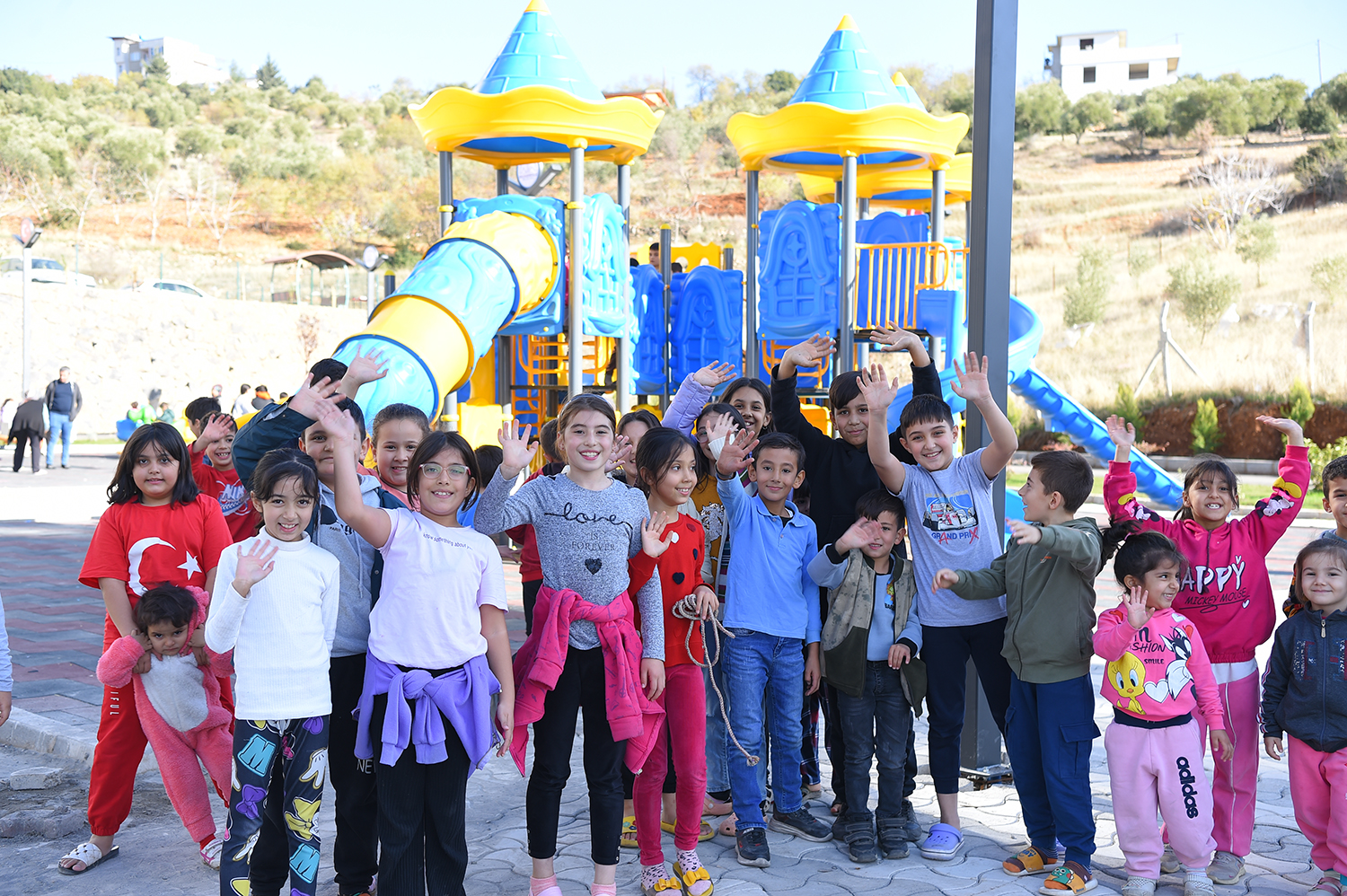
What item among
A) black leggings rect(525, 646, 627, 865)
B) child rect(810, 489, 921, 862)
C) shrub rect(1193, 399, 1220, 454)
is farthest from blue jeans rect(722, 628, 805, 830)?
shrub rect(1193, 399, 1220, 454)

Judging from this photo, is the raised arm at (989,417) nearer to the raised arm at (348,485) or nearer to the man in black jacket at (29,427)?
the raised arm at (348,485)

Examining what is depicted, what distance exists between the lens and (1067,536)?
3408mm

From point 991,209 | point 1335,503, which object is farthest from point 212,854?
point 1335,503

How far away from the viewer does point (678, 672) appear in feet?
11.6

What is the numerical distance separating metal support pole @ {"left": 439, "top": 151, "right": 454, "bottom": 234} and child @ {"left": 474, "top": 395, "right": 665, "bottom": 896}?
7552 mm

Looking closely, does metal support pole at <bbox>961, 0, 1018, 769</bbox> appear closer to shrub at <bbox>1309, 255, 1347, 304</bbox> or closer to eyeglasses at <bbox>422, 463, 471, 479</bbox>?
eyeglasses at <bbox>422, 463, 471, 479</bbox>

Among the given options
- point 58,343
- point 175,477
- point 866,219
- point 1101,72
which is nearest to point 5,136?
point 58,343

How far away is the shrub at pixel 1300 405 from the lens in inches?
773

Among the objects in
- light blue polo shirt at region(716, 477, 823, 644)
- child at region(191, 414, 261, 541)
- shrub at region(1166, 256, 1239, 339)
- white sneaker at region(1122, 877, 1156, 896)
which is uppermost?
shrub at region(1166, 256, 1239, 339)

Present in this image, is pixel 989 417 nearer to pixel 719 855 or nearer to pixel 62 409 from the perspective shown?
pixel 719 855

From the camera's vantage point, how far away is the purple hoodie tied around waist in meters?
2.93

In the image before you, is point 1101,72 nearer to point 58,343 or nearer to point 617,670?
point 58,343

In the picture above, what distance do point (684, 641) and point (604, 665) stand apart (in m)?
0.34

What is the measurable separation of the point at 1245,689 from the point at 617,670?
2.15m
